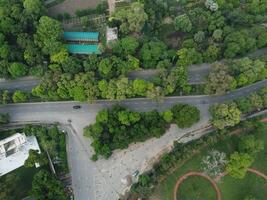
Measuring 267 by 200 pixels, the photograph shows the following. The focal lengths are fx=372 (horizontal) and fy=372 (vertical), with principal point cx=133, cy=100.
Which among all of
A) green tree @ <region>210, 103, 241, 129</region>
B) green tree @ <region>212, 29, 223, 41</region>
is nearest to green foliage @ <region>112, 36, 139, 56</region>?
green tree @ <region>212, 29, 223, 41</region>

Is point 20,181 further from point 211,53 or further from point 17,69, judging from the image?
point 211,53

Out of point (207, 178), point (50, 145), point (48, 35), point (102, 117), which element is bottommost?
point (207, 178)

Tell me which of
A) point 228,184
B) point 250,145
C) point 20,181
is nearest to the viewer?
point 250,145

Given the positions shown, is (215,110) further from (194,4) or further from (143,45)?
(194,4)

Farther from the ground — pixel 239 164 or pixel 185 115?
pixel 185 115

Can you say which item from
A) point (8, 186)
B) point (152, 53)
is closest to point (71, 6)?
point (152, 53)

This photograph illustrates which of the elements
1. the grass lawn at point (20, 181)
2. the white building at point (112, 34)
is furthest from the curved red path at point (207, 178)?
the white building at point (112, 34)

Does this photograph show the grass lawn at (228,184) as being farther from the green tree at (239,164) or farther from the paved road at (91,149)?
the paved road at (91,149)
